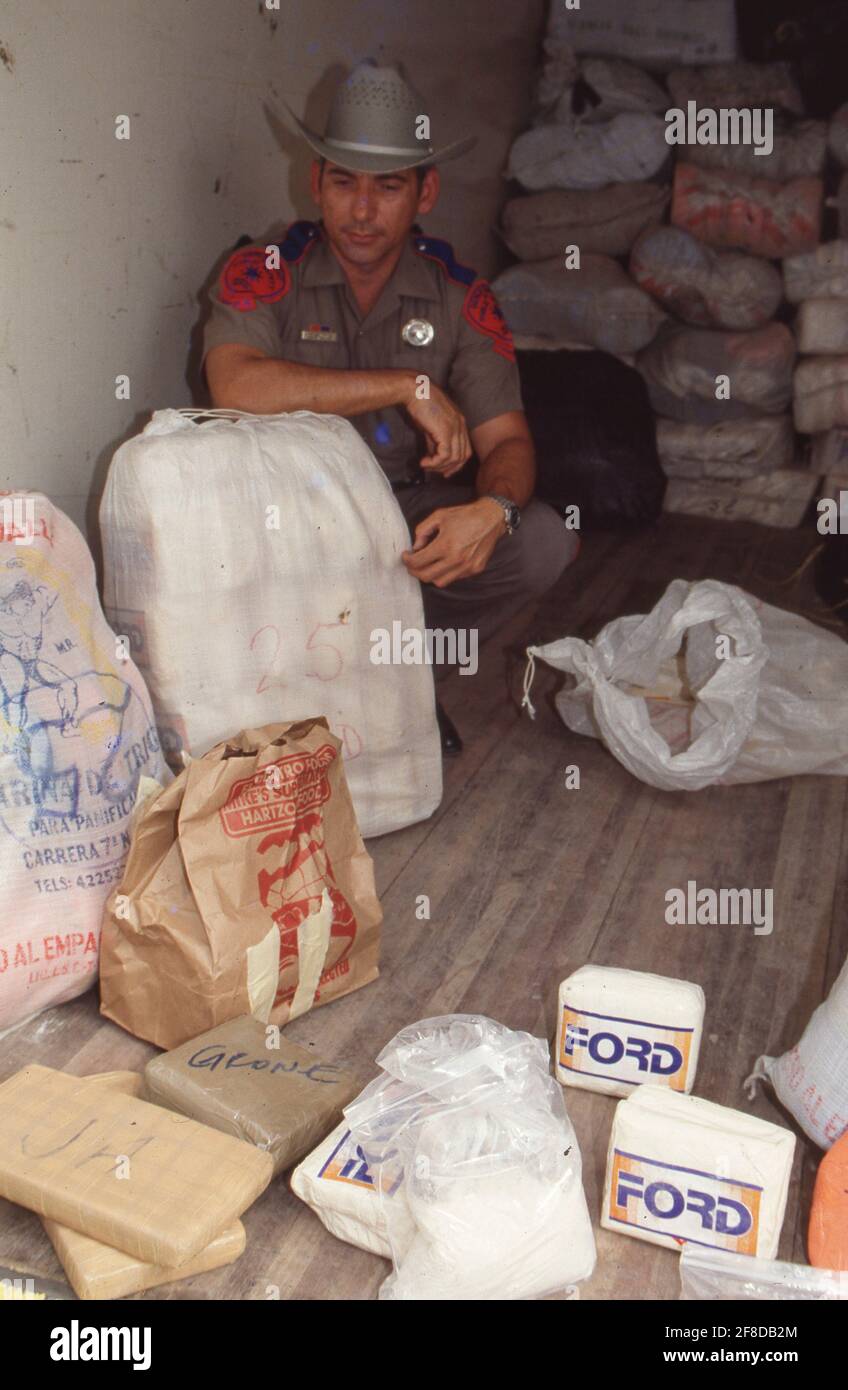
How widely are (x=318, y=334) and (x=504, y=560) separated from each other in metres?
0.54

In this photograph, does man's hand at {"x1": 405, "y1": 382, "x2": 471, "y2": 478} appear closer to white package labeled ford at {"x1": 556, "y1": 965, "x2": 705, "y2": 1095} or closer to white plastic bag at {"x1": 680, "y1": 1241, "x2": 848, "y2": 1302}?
white package labeled ford at {"x1": 556, "y1": 965, "x2": 705, "y2": 1095}

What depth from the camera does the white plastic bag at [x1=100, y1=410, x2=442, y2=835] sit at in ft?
6.10

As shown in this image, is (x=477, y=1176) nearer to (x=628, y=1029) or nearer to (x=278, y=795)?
(x=628, y=1029)

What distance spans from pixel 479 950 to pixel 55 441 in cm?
104

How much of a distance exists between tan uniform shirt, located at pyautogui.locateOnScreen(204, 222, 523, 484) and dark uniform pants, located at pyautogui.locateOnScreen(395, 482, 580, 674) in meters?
0.08

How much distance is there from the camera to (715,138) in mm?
4246

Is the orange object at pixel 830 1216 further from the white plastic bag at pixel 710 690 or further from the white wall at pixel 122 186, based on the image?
the white wall at pixel 122 186

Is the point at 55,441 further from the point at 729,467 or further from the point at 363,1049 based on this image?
the point at 729,467

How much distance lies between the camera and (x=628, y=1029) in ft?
5.08

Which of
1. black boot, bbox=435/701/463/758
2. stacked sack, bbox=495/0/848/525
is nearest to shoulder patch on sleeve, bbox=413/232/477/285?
black boot, bbox=435/701/463/758

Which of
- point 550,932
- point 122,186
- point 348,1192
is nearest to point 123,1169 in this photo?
point 348,1192

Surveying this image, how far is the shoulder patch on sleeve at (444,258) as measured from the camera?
248 centimetres
